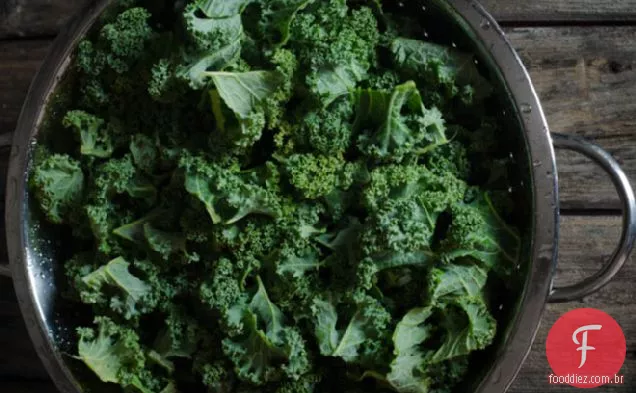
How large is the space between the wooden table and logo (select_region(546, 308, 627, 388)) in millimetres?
26

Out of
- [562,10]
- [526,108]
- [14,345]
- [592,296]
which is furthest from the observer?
[14,345]

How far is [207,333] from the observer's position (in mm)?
1699

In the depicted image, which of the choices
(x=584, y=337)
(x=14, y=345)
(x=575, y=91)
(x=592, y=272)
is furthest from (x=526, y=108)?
(x=14, y=345)

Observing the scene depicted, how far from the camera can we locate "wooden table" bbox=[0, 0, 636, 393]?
200 cm

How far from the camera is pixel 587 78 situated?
201cm

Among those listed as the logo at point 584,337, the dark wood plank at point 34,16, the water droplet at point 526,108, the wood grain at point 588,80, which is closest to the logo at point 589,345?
the logo at point 584,337

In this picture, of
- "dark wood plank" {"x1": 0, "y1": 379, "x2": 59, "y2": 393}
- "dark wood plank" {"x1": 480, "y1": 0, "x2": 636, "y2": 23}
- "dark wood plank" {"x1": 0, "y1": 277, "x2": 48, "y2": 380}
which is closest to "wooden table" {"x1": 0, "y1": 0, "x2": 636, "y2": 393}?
"dark wood plank" {"x1": 480, "y1": 0, "x2": 636, "y2": 23}

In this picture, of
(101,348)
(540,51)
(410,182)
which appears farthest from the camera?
(540,51)

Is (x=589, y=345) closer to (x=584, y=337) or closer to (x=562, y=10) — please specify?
(x=584, y=337)

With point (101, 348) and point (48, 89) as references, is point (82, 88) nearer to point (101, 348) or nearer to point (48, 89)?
point (48, 89)

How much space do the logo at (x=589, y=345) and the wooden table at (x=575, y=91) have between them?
→ 3 cm

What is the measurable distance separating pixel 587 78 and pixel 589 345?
0.75m

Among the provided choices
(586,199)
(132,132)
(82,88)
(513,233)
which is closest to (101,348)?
(132,132)

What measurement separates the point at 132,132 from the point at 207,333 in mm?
494
